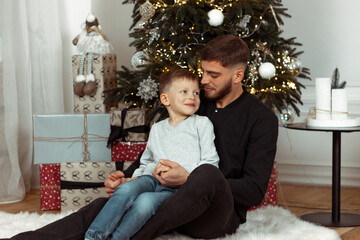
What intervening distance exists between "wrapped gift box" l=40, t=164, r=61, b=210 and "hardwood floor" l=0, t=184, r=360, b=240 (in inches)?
1.9

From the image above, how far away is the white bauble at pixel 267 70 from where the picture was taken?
8.82 ft

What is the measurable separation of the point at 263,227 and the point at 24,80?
73.9 inches

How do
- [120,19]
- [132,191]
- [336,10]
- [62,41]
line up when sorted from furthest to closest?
[120,19] → [62,41] → [336,10] → [132,191]

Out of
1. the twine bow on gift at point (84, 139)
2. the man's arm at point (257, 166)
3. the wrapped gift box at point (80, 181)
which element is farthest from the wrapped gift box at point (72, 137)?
the man's arm at point (257, 166)

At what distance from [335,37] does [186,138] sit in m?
1.91

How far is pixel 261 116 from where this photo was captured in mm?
2039

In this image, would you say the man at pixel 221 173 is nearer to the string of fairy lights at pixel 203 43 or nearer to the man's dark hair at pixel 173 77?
the man's dark hair at pixel 173 77

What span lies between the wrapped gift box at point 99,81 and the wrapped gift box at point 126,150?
0.31 m

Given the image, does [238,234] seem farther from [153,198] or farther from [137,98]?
[137,98]

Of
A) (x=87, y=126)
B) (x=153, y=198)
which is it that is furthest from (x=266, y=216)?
(x=87, y=126)

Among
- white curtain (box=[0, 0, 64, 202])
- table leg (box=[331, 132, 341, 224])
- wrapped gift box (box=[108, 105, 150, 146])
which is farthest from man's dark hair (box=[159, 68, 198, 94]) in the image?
white curtain (box=[0, 0, 64, 202])

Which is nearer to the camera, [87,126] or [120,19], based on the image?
[87,126]

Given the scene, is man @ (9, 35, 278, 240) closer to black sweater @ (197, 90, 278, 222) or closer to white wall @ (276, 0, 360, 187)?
black sweater @ (197, 90, 278, 222)

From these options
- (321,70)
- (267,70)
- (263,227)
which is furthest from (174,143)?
(321,70)
